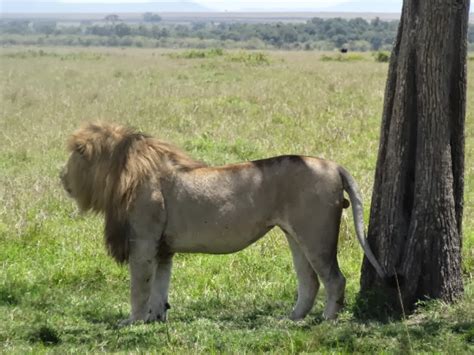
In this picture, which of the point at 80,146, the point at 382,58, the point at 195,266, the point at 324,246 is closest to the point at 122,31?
the point at 382,58

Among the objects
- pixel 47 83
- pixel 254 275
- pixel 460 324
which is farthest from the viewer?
pixel 47 83

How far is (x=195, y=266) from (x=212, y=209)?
1940 millimetres

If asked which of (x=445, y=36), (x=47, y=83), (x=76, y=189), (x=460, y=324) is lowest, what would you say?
(x=47, y=83)

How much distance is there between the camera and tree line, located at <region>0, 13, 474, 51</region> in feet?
203

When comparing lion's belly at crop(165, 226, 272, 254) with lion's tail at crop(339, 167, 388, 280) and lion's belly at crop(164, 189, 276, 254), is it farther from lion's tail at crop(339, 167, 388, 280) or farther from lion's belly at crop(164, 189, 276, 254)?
lion's tail at crop(339, 167, 388, 280)

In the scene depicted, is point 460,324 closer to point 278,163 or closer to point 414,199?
point 414,199

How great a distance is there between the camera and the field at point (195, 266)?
19.4 feet

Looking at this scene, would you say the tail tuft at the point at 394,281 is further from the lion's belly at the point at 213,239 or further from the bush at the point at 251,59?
the bush at the point at 251,59

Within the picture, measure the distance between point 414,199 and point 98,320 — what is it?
8.45 ft

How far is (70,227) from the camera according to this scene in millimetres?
9680

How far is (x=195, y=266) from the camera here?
8.62 m

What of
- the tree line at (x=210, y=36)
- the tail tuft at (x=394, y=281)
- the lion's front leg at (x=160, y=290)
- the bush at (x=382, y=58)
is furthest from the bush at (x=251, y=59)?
the tail tuft at (x=394, y=281)

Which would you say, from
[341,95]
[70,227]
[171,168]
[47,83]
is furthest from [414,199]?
[47,83]

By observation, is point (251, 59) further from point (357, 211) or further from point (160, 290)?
point (357, 211)
